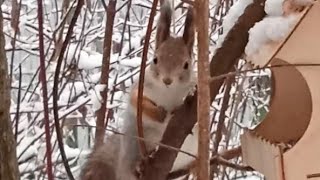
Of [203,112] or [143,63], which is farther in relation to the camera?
[143,63]

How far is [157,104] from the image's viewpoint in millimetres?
1261

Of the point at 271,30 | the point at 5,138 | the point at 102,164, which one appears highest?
the point at 271,30

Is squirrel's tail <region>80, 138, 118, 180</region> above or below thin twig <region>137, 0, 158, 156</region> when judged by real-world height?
below

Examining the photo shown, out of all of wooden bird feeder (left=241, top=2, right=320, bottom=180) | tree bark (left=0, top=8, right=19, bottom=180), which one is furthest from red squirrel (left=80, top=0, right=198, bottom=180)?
tree bark (left=0, top=8, right=19, bottom=180)

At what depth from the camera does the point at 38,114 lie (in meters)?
2.02

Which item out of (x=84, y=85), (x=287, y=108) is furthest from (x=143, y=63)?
(x=84, y=85)

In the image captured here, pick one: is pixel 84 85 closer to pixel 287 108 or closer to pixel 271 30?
pixel 287 108

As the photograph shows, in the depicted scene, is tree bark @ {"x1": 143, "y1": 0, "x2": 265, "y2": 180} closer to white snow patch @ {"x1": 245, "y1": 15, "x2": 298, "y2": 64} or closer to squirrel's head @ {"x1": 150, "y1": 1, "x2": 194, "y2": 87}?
white snow patch @ {"x1": 245, "y1": 15, "x2": 298, "y2": 64}

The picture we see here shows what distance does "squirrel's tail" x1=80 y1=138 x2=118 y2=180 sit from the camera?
3.89 feet

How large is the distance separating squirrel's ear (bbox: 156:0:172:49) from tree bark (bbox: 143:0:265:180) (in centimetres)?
23

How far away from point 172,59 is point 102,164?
218 millimetres

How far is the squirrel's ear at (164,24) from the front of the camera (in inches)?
44.5

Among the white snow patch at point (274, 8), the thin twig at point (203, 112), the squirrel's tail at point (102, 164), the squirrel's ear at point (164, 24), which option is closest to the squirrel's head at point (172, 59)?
the squirrel's ear at point (164, 24)

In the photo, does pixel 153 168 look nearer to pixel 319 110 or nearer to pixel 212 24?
pixel 319 110
